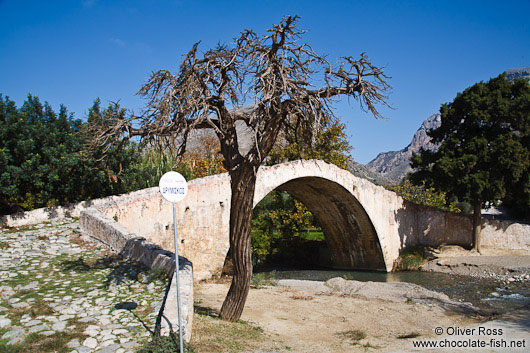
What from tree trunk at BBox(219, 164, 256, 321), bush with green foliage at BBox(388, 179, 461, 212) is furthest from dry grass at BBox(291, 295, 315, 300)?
bush with green foliage at BBox(388, 179, 461, 212)

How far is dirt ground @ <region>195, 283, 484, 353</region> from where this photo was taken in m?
5.90

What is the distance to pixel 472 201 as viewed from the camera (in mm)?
A: 17984

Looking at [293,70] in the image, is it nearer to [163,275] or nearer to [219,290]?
[163,275]

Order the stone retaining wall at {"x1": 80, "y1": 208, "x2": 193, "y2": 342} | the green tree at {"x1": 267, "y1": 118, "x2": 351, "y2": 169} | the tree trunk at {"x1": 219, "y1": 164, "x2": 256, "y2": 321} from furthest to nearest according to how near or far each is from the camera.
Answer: the green tree at {"x1": 267, "y1": 118, "x2": 351, "y2": 169} → the tree trunk at {"x1": 219, "y1": 164, "x2": 256, "y2": 321} → the stone retaining wall at {"x1": 80, "y1": 208, "x2": 193, "y2": 342}

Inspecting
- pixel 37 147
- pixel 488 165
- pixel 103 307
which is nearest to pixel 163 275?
pixel 103 307

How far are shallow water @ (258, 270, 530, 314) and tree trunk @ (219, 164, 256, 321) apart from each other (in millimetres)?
6628

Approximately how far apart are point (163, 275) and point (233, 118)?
255 centimetres

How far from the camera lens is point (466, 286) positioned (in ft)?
45.2

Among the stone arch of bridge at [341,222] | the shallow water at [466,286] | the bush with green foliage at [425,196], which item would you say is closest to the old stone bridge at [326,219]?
the stone arch of bridge at [341,222]

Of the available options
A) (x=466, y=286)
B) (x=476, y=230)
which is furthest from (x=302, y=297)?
(x=476, y=230)

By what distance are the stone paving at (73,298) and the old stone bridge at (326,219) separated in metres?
1.38

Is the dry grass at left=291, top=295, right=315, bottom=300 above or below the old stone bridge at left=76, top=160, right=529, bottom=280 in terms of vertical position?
below

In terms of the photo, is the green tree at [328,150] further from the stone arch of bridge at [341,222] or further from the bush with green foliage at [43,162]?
the bush with green foliage at [43,162]

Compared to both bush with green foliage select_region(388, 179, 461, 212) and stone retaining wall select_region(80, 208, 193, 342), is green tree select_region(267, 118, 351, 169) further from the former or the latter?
stone retaining wall select_region(80, 208, 193, 342)
